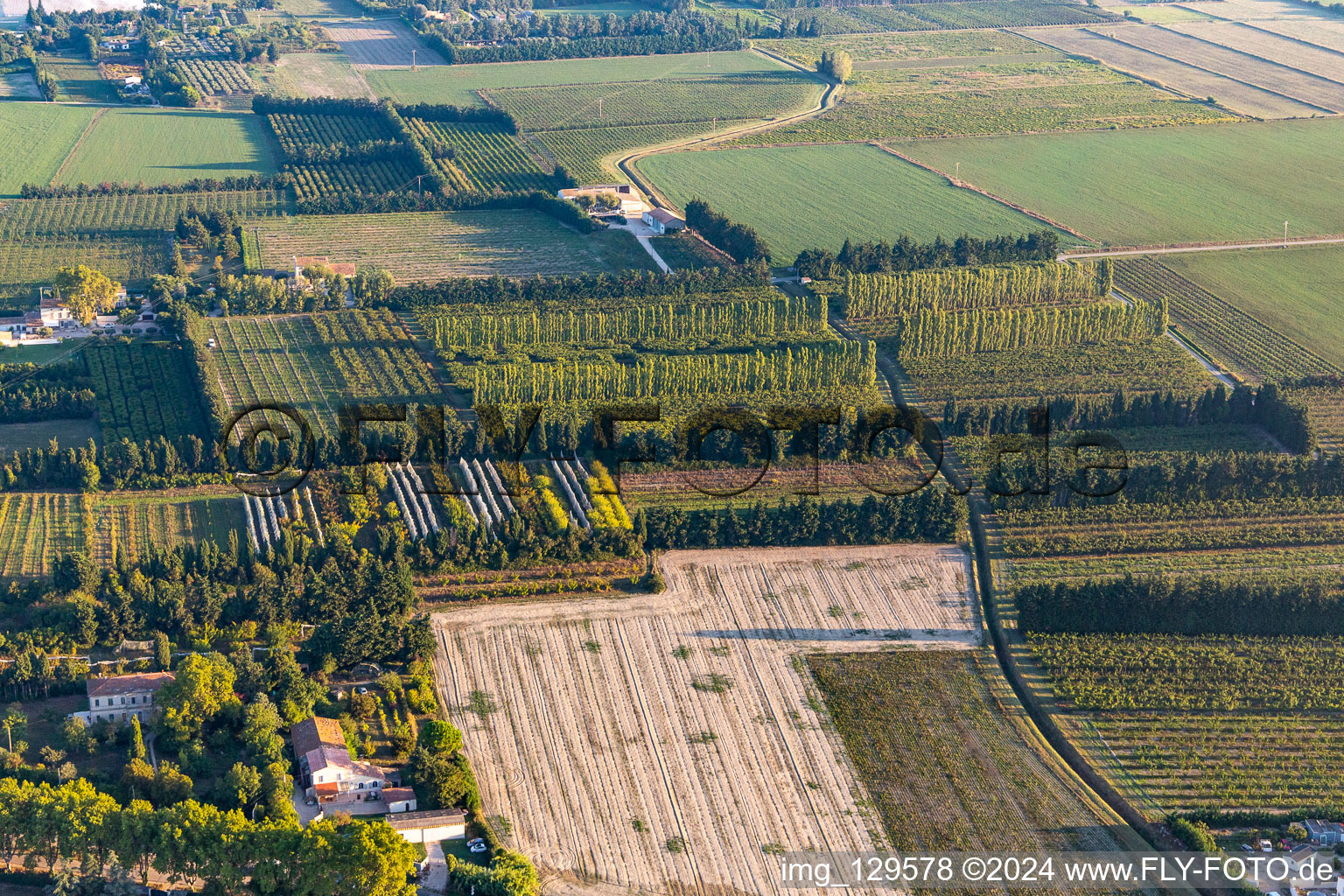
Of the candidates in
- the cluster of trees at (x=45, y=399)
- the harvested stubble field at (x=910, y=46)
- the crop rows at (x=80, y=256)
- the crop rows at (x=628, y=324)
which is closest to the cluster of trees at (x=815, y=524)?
the crop rows at (x=628, y=324)

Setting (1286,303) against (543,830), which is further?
(1286,303)

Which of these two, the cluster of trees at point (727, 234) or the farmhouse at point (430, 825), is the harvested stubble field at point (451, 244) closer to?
the cluster of trees at point (727, 234)

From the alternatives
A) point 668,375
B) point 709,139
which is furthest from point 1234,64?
point 668,375

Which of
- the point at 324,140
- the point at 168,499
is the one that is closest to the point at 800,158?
the point at 324,140

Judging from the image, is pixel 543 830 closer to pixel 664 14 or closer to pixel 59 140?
pixel 59 140

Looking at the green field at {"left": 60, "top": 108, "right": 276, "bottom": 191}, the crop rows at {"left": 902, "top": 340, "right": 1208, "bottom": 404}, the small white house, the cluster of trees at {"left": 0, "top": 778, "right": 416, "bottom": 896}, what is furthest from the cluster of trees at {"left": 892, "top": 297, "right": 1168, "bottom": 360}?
the green field at {"left": 60, "top": 108, "right": 276, "bottom": 191}

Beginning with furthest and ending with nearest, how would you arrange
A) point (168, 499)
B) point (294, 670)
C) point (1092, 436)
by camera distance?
point (1092, 436), point (168, 499), point (294, 670)

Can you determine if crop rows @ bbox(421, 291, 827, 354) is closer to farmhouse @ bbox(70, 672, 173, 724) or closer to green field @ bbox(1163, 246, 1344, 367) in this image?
green field @ bbox(1163, 246, 1344, 367)
